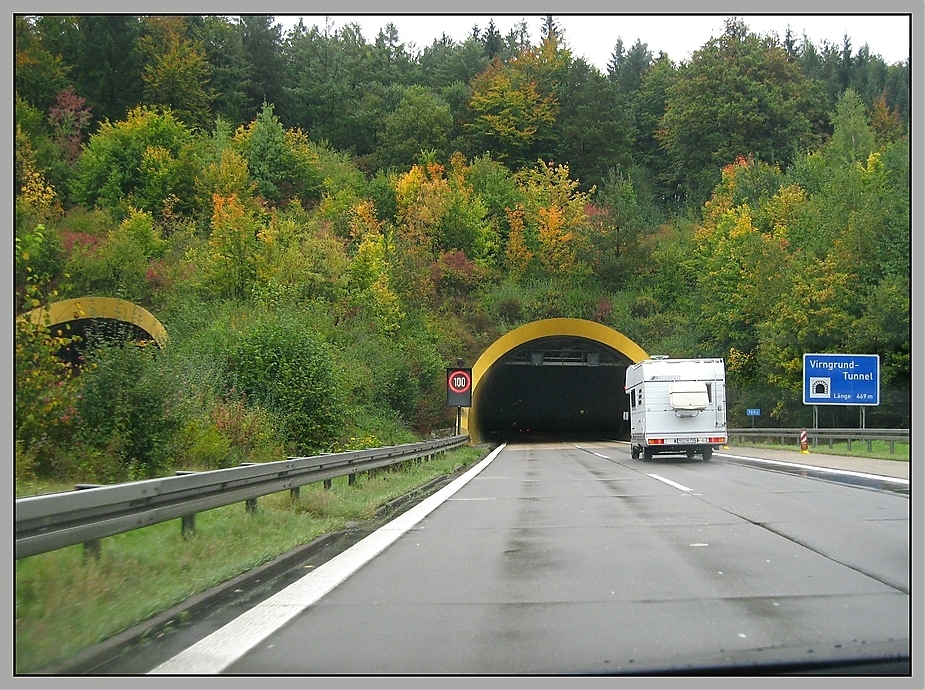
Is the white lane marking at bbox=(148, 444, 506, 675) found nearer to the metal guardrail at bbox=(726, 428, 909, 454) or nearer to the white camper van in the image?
the metal guardrail at bbox=(726, 428, 909, 454)

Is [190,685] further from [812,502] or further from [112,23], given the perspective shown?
[812,502]

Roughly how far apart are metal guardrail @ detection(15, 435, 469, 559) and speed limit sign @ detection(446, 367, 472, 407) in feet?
104

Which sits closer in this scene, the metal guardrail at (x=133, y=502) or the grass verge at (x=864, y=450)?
the metal guardrail at (x=133, y=502)

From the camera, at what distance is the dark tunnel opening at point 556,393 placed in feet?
187

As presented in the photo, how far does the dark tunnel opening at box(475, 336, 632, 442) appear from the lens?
5700 centimetres

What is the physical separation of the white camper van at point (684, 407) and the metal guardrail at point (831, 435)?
3022mm

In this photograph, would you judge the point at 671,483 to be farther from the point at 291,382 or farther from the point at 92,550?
the point at 92,550

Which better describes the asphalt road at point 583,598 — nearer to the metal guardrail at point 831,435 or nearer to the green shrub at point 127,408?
the green shrub at point 127,408

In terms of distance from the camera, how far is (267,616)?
6.50 meters

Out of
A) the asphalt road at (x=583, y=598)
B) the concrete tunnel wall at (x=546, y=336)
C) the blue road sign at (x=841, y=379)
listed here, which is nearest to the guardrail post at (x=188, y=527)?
the asphalt road at (x=583, y=598)

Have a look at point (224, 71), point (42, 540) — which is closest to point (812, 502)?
point (42, 540)

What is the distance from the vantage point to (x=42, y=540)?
594cm

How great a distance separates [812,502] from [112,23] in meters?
11.4

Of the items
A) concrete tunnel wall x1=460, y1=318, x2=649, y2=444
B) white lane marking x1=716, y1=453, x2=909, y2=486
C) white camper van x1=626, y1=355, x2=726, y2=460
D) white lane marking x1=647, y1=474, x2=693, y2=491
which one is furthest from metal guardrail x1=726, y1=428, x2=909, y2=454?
concrete tunnel wall x1=460, y1=318, x2=649, y2=444
